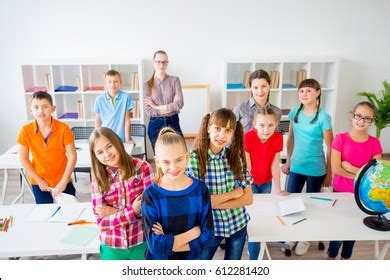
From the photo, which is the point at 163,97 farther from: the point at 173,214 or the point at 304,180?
the point at 173,214

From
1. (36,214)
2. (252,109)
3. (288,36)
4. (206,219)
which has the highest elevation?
(288,36)

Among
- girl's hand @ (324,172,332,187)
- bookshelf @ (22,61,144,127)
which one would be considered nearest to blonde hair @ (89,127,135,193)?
girl's hand @ (324,172,332,187)

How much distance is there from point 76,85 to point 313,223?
13.6 feet

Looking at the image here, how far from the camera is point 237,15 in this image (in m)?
5.12

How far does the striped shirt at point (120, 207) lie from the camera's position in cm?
183

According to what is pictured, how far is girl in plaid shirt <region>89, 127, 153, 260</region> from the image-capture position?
1816mm

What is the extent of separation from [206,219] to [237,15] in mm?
4078

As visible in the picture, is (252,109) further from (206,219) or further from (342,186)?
(206,219)

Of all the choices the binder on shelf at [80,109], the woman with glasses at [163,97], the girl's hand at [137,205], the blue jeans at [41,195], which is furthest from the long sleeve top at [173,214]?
the binder on shelf at [80,109]

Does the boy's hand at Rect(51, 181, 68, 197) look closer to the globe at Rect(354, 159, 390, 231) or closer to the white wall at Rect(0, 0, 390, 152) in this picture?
the globe at Rect(354, 159, 390, 231)

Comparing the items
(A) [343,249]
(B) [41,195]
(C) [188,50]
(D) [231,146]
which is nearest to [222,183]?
(D) [231,146]

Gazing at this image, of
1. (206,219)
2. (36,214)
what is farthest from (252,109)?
(36,214)

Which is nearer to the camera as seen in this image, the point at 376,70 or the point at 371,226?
the point at 371,226
